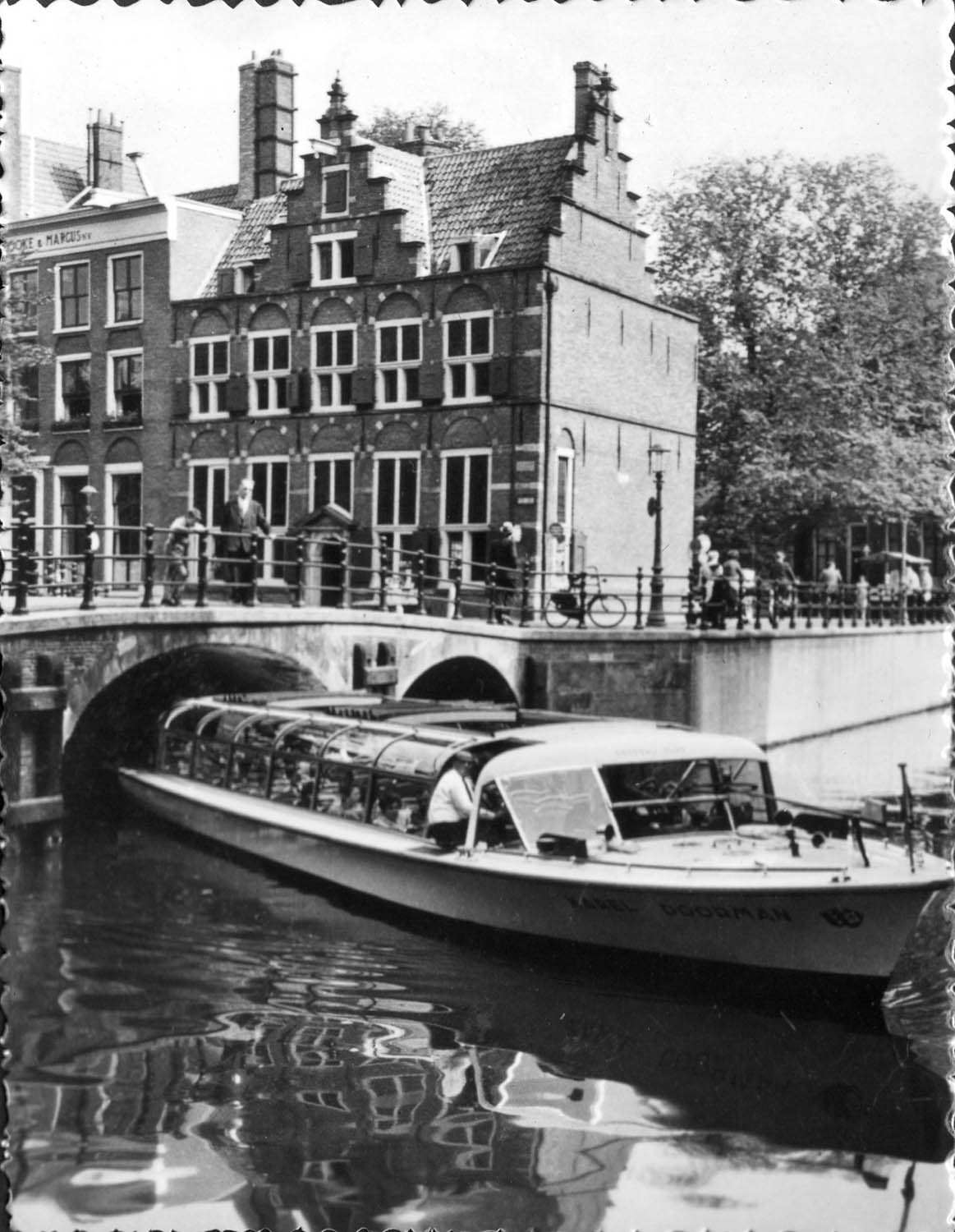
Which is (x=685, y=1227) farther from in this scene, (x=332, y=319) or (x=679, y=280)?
(x=332, y=319)

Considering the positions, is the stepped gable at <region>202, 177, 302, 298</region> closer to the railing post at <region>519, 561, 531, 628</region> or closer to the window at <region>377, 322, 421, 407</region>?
the window at <region>377, 322, 421, 407</region>

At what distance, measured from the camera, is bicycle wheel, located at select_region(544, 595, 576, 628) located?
18.6 meters

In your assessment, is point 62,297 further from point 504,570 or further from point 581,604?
point 581,604

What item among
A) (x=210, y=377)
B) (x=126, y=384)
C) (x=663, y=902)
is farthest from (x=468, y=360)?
(x=663, y=902)

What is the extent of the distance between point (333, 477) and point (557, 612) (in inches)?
222

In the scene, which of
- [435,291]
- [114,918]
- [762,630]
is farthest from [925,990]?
[435,291]

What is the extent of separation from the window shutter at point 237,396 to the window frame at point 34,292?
7189 millimetres

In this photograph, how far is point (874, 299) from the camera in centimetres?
1270

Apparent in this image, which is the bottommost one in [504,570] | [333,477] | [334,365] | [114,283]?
[504,570]

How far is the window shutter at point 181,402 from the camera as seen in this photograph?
18.7 meters

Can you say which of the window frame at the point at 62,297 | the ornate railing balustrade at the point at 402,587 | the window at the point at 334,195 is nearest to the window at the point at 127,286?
the window frame at the point at 62,297

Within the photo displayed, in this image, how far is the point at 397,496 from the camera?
22719 mm

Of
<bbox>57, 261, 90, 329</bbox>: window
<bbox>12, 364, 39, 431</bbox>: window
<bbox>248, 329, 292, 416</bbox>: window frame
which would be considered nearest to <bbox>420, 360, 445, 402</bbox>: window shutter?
<bbox>248, 329, 292, 416</bbox>: window frame

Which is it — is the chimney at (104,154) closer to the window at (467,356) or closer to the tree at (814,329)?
the tree at (814,329)
